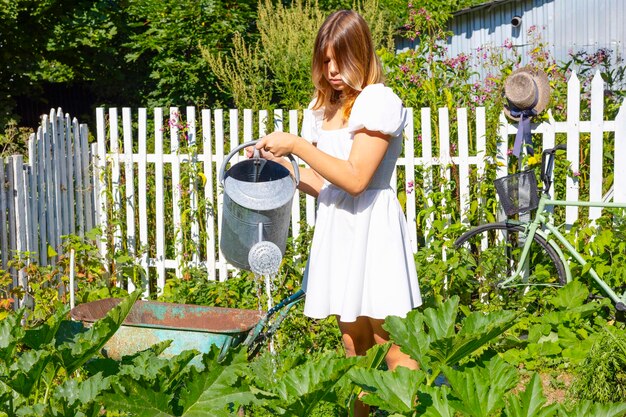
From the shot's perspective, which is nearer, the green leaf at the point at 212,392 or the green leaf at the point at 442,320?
the green leaf at the point at 212,392

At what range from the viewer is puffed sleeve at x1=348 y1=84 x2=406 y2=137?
8.77 feet

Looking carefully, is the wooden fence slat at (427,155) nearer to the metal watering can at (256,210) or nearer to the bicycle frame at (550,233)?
the bicycle frame at (550,233)

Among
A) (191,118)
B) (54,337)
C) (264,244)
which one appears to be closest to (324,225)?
(264,244)

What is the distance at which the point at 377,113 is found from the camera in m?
2.67

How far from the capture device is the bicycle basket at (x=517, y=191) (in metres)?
4.90

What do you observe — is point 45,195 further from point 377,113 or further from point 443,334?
point 443,334

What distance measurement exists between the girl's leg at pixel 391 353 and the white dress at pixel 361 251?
3.0 inches

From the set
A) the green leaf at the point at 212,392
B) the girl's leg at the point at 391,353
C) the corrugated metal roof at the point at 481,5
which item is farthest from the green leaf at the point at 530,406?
the corrugated metal roof at the point at 481,5

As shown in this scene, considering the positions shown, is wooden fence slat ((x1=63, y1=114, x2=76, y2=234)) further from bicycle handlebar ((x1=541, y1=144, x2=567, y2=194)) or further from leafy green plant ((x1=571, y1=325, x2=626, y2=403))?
leafy green plant ((x1=571, y1=325, x2=626, y2=403))

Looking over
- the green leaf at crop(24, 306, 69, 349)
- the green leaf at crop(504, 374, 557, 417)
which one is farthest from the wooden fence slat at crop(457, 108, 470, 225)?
the green leaf at crop(504, 374, 557, 417)

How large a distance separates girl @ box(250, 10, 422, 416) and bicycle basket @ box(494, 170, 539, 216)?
205cm

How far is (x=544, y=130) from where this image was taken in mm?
5137

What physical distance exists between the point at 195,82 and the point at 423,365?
9.27 m

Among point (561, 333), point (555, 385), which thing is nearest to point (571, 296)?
point (561, 333)
